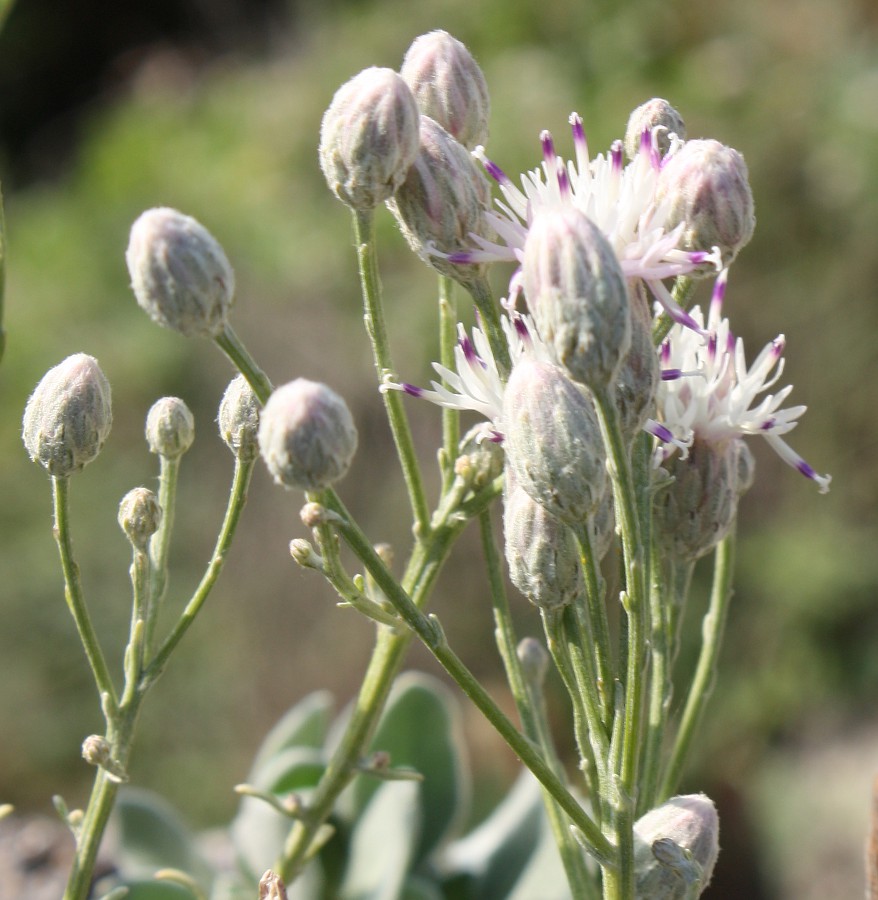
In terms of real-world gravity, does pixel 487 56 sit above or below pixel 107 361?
above

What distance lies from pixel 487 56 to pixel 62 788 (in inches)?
116

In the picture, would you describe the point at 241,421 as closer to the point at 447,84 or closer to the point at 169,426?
the point at 169,426

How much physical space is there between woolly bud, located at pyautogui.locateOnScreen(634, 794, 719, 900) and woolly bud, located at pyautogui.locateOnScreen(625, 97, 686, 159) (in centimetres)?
33

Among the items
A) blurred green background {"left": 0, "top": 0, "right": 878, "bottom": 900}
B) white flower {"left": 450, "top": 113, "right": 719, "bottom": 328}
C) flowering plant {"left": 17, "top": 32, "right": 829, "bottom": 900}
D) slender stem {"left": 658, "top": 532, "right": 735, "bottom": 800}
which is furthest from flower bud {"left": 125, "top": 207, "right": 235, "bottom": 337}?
blurred green background {"left": 0, "top": 0, "right": 878, "bottom": 900}

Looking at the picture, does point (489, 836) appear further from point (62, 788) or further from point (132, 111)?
point (132, 111)

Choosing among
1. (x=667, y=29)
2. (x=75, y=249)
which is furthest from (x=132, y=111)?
(x=667, y=29)

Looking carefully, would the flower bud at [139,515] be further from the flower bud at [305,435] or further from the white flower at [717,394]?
the white flower at [717,394]

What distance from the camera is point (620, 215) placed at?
55 cm

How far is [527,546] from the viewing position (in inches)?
21.8

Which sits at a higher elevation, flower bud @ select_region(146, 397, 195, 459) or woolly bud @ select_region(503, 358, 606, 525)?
flower bud @ select_region(146, 397, 195, 459)

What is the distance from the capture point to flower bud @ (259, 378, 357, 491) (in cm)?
47

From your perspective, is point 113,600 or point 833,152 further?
point 833,152

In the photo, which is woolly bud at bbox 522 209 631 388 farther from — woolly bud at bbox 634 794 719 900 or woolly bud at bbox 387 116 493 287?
woolly bud at bbox 634 794 719 900

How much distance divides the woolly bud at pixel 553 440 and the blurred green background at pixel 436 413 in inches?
58.8
